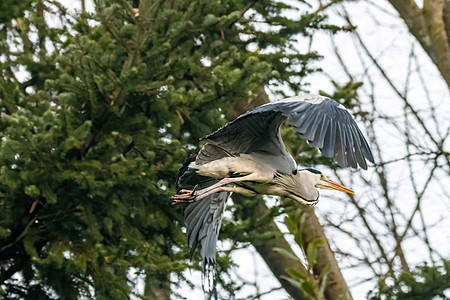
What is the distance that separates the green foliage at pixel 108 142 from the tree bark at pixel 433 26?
67.0 inches

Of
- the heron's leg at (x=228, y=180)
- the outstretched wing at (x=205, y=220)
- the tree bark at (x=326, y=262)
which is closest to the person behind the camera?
the heron's leg at (x=228, y=180)

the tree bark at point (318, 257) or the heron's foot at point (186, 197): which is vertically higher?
the tree bark at point (318, 257)

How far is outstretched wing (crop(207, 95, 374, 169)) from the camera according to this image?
3898 mm

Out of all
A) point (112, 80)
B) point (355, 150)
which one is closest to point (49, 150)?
point (112, 80)

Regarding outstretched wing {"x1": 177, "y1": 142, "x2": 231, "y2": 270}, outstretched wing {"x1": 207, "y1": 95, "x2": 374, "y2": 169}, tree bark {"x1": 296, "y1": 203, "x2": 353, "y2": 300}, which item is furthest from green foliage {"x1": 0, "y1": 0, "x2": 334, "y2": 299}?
tree bark {"x1": 296, "y1": 203, "x2": 353, "y2": 300}

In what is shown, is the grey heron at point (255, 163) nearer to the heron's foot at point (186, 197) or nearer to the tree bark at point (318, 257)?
the heron's foot at point (186, 197)

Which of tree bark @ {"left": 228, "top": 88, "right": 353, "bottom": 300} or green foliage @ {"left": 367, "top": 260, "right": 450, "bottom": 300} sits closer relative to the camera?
green foliage @ {"left": 367, "top": 260, "right": 450, "bottom": 300}

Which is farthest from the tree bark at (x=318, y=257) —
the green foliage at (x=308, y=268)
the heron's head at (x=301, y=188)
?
the green foliage at (x=308, y=268)

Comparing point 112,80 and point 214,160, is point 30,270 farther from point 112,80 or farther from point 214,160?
point 214,160

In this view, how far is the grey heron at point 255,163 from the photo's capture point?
13.4 ft

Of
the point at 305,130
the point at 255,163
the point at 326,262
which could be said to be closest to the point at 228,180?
the point at 255,163

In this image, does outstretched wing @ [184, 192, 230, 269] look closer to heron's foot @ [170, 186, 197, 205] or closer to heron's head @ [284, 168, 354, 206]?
heron's foot @ [170, 186, 197, 205]

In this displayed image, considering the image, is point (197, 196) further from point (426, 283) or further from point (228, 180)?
point (426, 283)

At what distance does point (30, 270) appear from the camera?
6.34 m
